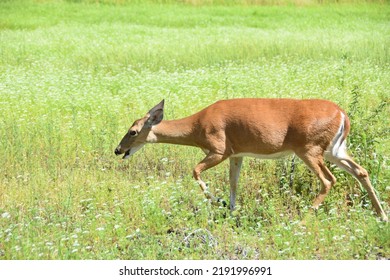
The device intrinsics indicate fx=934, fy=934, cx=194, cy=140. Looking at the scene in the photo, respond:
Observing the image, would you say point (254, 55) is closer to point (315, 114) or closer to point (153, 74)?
point (153, 74)

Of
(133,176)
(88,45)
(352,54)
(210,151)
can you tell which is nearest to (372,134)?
(210,151)

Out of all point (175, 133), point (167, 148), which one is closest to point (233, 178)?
point (175, 133)

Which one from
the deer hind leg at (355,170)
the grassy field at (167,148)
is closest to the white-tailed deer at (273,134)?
the deer hind leg at (355,170)

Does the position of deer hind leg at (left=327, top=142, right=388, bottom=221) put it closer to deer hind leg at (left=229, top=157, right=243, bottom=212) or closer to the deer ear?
deer hind leg at (left=229, top=157, right=243, bottom=212)

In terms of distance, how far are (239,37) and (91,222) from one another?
1368 centimetres

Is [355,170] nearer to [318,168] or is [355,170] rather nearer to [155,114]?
[318,168]

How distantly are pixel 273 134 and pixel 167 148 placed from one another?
2360 millimetres

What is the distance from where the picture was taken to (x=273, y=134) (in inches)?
342

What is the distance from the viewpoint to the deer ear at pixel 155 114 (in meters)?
9.00

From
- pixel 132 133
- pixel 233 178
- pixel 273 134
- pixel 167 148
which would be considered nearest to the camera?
pixel 273 134

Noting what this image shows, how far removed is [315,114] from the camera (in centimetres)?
868

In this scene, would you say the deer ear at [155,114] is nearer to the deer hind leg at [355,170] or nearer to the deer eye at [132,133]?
the deer eye at [132,133]

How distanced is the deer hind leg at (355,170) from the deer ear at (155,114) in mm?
1661

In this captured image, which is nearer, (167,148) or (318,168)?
(318,168)
